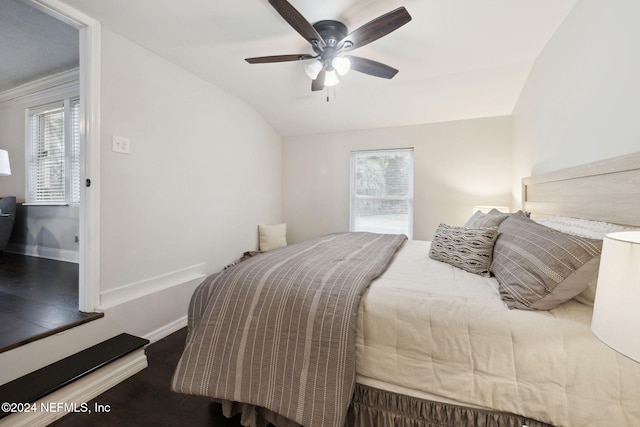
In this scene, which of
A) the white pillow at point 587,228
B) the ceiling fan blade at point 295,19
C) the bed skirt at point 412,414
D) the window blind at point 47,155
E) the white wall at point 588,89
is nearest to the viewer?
the bed skirt at point 412,414

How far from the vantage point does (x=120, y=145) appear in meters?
1.88

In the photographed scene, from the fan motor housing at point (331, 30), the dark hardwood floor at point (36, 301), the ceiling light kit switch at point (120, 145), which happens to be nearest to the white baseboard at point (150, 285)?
the dark hardwood floor at point (36, 301)

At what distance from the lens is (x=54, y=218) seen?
3.19 m

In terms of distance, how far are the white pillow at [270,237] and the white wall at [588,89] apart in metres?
3.03

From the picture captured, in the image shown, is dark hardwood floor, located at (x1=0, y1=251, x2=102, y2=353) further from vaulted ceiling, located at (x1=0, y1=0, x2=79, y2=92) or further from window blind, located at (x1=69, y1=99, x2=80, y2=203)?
vaulted ceiling, located at (x1=0, y1=0, x2=79, y2=92)

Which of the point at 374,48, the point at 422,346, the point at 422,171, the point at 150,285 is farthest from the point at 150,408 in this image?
the point at 422,171

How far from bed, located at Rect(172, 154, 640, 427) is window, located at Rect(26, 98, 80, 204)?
10.2 feet

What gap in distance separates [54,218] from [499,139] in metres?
5.65

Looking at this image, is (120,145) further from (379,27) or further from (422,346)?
(422,346)

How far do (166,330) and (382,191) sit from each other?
9.91 feet

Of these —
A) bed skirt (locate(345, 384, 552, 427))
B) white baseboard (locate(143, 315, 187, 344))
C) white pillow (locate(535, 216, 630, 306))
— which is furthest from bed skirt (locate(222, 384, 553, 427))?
white baseboard (locate(143, 315, 187, 344))

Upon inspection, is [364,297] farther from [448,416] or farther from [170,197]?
[170,197]

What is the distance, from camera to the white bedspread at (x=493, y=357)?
847 millimetres

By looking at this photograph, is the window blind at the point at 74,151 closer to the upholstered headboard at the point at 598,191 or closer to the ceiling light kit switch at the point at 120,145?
the ceiling light kit switch at the point at 120,145
